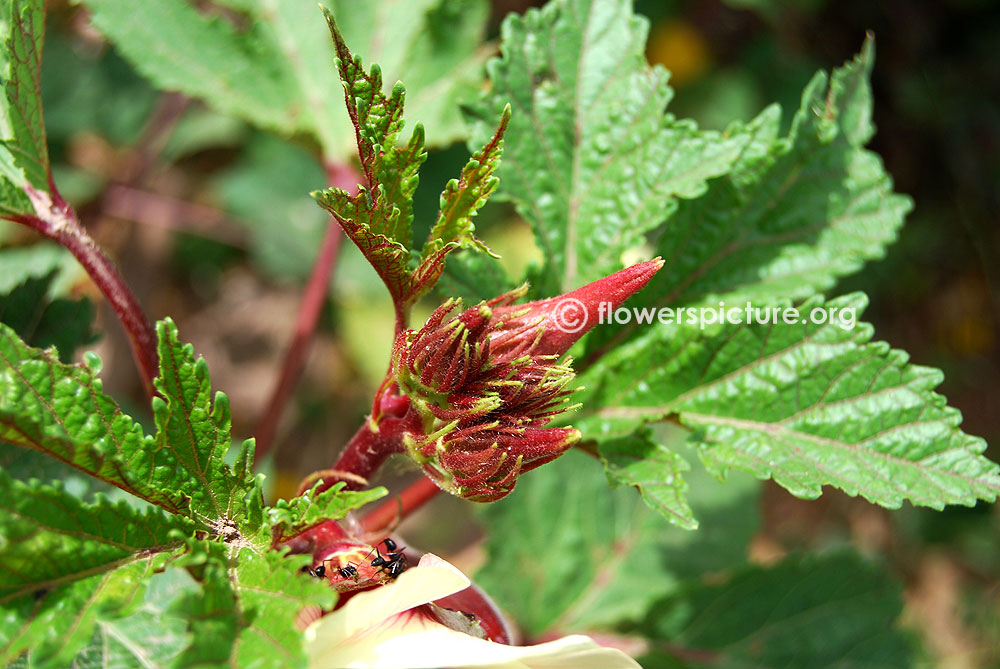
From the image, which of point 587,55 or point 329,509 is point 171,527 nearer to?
point 329,509

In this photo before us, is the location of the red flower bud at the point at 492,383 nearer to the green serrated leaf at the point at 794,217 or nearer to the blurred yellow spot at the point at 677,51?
the green serrated leaf at the point at 794,217

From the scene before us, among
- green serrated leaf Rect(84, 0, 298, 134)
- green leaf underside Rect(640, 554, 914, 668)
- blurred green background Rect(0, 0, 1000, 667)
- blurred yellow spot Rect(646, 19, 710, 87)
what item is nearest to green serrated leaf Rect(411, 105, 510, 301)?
green serrated leaf Rect(84, 0, 298, 134)

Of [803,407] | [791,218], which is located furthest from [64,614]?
[791,218]

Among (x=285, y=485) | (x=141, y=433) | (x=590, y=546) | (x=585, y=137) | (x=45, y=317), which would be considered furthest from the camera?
(x=285, y=485)

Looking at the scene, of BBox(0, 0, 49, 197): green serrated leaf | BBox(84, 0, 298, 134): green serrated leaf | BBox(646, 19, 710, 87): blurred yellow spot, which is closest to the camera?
BBox(0, 0, 49, 197): green serrated leaf

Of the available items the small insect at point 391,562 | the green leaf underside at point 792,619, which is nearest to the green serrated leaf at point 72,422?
the small insect at point 391,562

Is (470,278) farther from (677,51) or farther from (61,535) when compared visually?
(677,51)

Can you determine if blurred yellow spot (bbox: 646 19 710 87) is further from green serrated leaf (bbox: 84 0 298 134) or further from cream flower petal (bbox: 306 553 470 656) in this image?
cream flower petal (bbox: 306 553 470 656)
